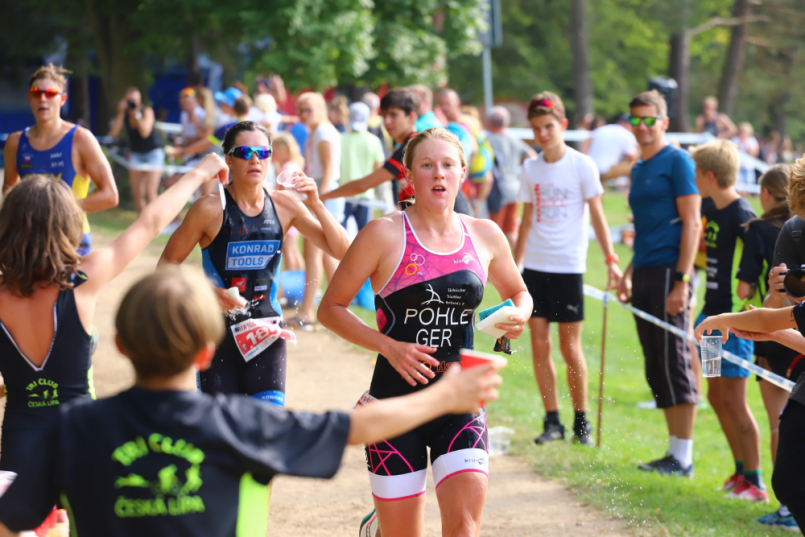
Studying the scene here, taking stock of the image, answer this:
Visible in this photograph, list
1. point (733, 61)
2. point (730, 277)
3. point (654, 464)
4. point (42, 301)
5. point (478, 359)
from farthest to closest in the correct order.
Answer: point (733, 61) → point (654, 464) → point (730, 277) → point (42, 301) → point (478, 359)

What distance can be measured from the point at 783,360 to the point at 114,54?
18945mm

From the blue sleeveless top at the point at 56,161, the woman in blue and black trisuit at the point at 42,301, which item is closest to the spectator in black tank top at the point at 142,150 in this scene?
the blue sleeveless top at the point at 56,161

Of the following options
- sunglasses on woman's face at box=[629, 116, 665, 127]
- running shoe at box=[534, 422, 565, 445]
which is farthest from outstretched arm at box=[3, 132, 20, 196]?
sunglasses on woman's face at box=[629, 116, 665, 127]

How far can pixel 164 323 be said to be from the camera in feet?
6.52

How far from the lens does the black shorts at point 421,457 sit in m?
3.38

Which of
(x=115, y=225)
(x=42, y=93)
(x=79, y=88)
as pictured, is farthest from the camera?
(x=79, y=88)

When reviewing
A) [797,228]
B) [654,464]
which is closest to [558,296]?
[654,464]

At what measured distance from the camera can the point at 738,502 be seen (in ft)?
18.2

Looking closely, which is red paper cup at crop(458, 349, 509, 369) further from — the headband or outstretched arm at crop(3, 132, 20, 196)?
outstretched arm at crop(3, 132, 20, 196)

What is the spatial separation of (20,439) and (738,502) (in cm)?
447

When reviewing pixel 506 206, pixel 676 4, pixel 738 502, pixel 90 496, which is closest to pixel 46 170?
pixel 90 496

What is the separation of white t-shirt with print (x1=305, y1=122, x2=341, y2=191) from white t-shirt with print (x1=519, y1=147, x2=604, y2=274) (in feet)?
10.5

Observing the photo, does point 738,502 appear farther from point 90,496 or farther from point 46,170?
point 46,170

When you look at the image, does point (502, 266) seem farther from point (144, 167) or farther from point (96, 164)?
point (144, 167)
